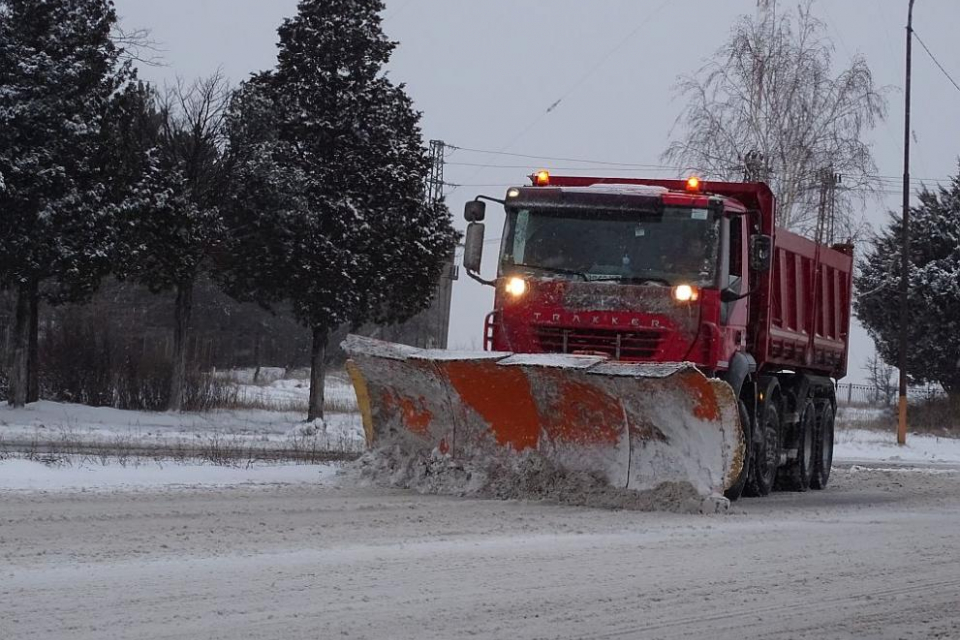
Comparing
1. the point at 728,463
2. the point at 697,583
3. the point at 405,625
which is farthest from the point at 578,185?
the point at 405,625

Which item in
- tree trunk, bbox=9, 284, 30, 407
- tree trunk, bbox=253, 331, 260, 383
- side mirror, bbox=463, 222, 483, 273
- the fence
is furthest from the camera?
the fence

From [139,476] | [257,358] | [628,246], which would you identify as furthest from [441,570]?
[257,358]

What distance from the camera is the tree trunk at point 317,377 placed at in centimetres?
2900

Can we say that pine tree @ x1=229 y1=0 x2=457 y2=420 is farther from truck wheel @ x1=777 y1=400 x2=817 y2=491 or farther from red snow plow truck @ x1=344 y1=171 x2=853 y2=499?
red snow plow truck @ x1=344 y1=171 x2=853 y2=499

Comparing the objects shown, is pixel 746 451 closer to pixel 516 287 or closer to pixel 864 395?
pixel 516 287

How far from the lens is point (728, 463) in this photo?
10836mm

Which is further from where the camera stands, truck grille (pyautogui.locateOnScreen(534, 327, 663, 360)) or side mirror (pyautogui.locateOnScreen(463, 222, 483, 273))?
side mirror (pyautogui.locateOnScreen(463, 222, 483, 273))

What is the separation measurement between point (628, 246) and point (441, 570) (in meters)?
5.18

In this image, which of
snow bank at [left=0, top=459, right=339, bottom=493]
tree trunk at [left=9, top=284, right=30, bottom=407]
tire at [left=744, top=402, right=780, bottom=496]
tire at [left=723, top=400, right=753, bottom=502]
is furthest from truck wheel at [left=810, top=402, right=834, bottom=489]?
tree trunk at [left=9, top=284, right=30, bottom=407]

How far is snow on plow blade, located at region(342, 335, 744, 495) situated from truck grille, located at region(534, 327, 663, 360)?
45 centimetres

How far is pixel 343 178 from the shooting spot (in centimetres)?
2822

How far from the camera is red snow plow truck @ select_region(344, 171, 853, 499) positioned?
1107 cm

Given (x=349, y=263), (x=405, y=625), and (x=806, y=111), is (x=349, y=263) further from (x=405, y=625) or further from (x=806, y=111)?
(x=405, y=625)

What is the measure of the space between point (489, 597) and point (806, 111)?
33.1 meters
